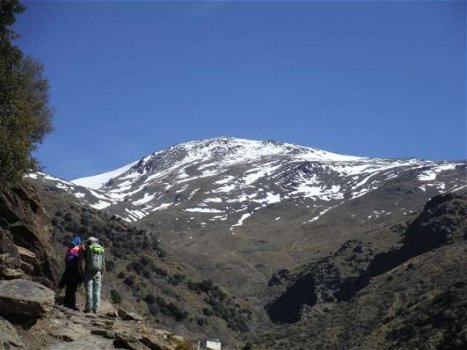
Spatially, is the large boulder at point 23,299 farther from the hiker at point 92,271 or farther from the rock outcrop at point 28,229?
the rock outcrop at point 28,229

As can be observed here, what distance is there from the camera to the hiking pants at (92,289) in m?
14.9

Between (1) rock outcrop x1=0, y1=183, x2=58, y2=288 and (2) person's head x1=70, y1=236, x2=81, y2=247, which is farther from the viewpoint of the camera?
(1) rock outcrop x1=0, y1=183, x2=58, y2=288

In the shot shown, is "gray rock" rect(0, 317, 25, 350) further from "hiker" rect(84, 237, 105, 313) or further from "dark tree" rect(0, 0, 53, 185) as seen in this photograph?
"dark tree" rect(0, 0, 53, 185)

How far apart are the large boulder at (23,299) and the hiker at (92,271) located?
1.89 meters

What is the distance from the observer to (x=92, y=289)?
1509 cm

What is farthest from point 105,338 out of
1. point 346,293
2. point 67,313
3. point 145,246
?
point 346,293

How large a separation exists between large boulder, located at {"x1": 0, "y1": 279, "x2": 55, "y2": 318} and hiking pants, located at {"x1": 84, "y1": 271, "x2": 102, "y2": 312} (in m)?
1.85

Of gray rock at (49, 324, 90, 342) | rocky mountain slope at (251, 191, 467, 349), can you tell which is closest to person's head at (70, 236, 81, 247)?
gray rock at (49, 324, 90, 342)

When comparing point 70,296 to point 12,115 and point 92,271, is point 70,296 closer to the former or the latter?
point 92,271

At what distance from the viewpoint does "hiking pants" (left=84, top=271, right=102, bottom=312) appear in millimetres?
14914

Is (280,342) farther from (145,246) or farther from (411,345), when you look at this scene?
(145,246)

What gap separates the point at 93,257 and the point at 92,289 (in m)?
0.86

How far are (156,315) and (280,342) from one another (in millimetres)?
15912

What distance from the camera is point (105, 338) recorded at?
1288cm
